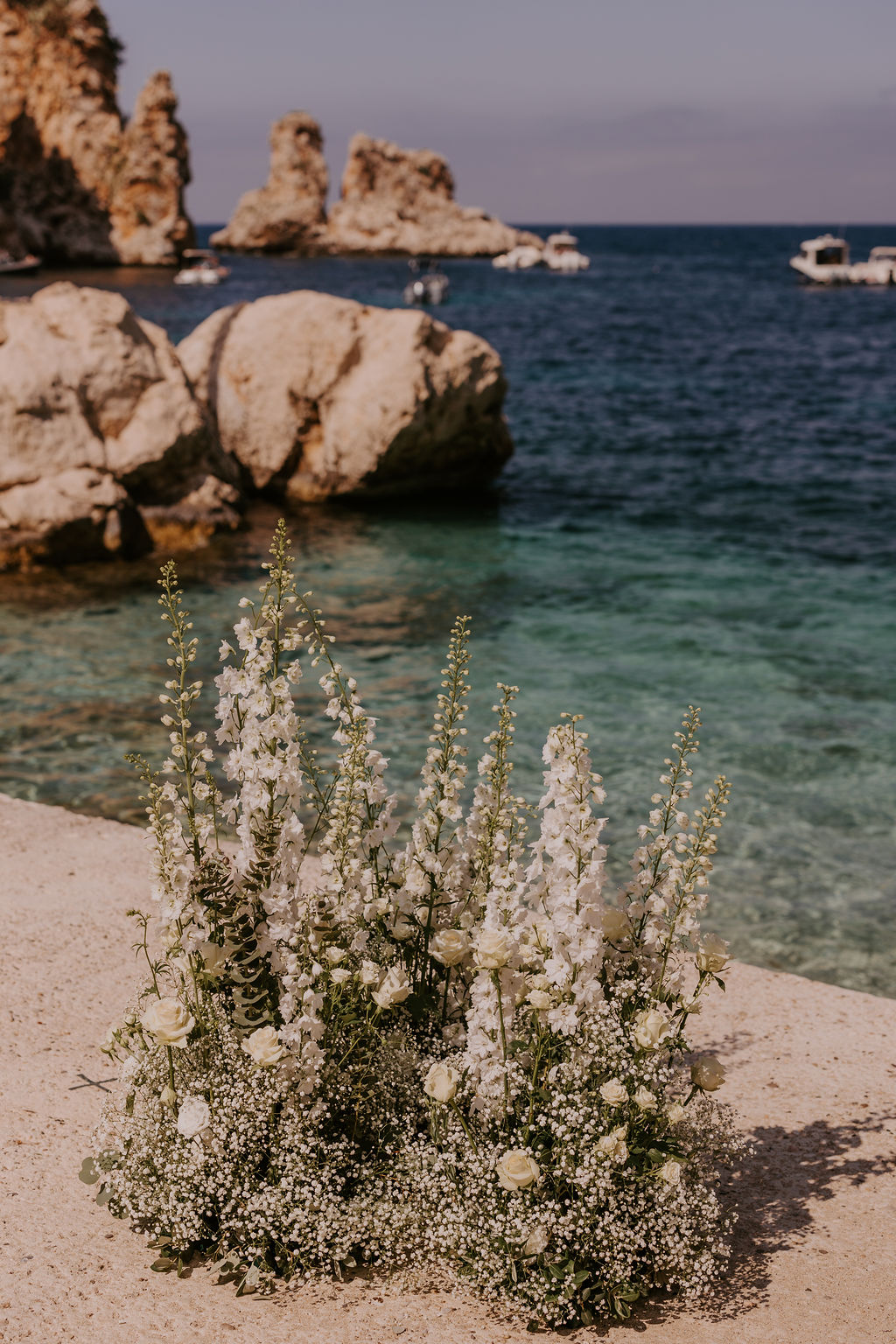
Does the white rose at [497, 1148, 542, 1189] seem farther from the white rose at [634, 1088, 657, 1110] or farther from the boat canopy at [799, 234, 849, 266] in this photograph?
the boat canopy at [799, 234, 849, 266]

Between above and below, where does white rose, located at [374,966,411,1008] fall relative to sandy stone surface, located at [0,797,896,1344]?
above

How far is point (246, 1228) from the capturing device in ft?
13.6

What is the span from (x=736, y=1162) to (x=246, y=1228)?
7.19 ft

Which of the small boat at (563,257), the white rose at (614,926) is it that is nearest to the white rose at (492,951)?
the white rose at (614,926)

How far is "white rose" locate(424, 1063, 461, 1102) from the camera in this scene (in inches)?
152

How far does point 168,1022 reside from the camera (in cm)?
394

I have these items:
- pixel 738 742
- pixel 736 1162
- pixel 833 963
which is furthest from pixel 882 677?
pixel 736 1162

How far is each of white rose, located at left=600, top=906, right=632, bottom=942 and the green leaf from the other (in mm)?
2152

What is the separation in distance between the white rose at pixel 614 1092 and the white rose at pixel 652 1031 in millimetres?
148

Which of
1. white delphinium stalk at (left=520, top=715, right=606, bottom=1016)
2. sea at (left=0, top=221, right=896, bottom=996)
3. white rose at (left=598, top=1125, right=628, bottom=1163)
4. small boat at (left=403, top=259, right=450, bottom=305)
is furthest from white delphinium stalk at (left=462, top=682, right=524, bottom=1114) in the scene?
small boat at (left=403, top=259, right=450, bottom=305)

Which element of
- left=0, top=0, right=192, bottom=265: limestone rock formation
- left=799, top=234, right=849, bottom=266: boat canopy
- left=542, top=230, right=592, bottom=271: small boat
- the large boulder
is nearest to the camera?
the large boulder

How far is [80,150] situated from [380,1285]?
99256 millimetres

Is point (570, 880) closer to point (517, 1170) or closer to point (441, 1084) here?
point (441, 1084)

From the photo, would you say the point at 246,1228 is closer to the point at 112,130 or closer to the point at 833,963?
the point at 833,963
